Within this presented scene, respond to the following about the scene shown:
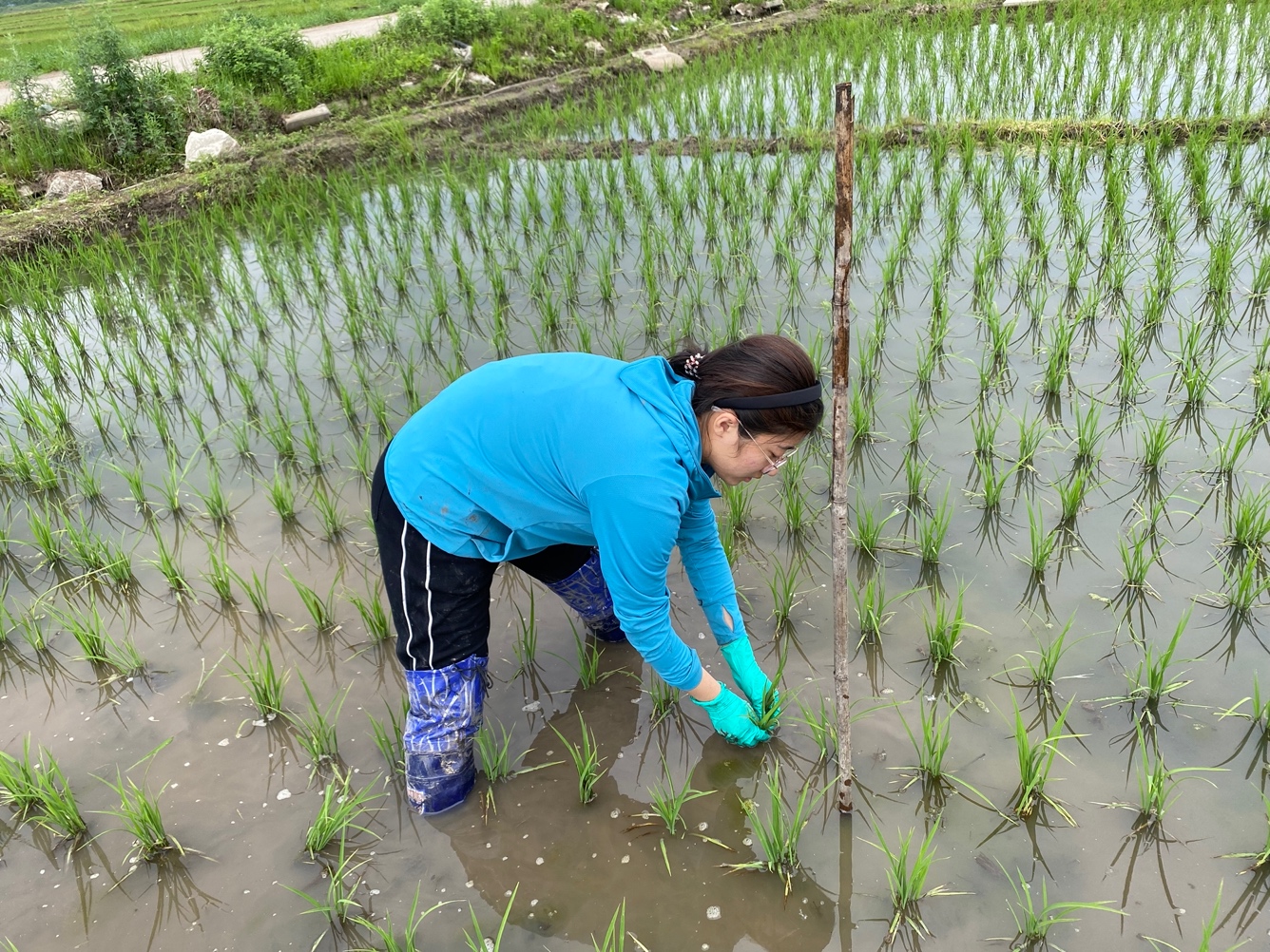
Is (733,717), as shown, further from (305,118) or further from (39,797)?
(305,118)

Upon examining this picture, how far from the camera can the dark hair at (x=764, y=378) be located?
147 centimetres

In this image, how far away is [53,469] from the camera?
3188mm

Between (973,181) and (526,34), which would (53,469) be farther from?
(526,34)

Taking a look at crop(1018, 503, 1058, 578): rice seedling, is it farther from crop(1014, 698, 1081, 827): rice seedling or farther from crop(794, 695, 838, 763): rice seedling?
crop(794, 695, 838, 763): rice seedling

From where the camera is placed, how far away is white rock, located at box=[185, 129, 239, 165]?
6.21 m

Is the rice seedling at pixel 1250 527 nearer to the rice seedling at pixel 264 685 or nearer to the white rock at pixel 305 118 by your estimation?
the rice seedling at pixel 264 685

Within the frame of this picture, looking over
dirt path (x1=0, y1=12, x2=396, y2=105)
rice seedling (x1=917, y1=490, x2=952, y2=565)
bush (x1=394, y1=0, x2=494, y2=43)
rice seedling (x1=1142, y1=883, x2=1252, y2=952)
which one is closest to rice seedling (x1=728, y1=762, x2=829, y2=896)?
rice seedling (x1=1142, y1=883, x2=1252, y2=952)

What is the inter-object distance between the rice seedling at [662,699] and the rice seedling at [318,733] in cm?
85

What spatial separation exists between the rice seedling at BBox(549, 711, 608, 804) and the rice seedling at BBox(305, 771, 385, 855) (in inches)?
19.4

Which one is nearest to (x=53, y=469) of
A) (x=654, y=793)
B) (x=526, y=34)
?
(x=654, y=793)

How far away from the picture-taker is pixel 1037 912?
170 centimetres

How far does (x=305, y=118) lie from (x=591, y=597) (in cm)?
635

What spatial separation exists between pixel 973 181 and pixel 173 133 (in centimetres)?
596

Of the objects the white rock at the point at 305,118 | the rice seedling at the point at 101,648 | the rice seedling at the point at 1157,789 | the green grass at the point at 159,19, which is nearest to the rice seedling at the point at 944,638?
the rice seedling at the point at 1157,789
